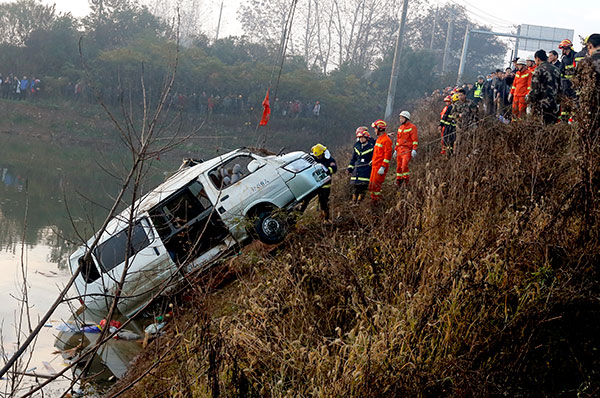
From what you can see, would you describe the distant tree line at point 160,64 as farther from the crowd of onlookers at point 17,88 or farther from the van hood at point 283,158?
the van hood at point 283,158

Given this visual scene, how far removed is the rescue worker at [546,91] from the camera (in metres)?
11.5

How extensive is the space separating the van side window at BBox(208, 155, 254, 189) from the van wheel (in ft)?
3.07

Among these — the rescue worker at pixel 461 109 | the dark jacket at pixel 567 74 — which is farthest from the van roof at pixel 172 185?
the dark jacket at pixel 567 74

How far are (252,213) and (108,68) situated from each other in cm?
3231

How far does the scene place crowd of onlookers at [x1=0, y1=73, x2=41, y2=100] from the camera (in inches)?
1554

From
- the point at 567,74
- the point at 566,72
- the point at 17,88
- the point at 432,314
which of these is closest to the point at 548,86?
the point at 567,74

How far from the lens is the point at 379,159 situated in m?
12.8

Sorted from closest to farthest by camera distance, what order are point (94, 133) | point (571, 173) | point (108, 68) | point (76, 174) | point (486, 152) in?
point (571, 173), point (486, 152), point (76, 174), point (94, 133), point (108, 68)

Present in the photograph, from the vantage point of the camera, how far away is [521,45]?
5150 cm

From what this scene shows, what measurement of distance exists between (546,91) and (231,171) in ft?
18.9

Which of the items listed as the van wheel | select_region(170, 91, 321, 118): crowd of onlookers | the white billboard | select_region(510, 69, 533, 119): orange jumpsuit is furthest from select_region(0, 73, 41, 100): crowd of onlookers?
the white billboard

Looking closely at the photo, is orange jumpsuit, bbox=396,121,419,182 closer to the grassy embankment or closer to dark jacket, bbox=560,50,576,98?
dark jacket, bbox=560,50,576,98

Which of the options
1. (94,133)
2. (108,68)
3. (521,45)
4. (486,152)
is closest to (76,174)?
(94,133)

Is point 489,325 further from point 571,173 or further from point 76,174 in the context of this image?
point 76,174
